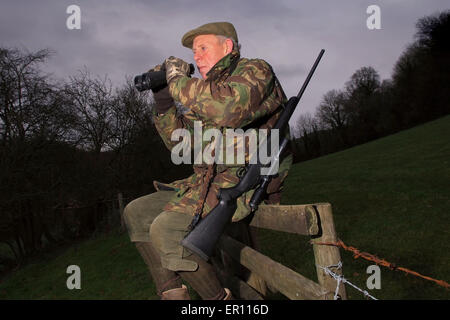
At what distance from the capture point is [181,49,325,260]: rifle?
185 cm

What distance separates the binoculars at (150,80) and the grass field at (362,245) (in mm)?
4203

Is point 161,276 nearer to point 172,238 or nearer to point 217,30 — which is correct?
point 172,238

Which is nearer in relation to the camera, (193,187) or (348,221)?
(193,187)

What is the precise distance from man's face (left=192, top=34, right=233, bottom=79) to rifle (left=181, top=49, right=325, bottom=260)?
→ 0.71 meters

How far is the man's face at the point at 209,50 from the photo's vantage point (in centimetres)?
246

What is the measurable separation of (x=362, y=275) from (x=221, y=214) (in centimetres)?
432

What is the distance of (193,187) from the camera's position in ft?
7.60

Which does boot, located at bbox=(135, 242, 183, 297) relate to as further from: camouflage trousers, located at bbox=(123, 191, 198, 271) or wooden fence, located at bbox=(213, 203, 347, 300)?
wooden fence, located at bbox=(213, 203, 347, 300)

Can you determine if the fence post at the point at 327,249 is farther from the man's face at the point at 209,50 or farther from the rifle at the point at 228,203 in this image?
the man's face at the point at 209,50

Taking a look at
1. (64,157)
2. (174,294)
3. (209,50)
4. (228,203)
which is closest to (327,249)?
(228,203)

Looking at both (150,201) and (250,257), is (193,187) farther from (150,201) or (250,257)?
(250,257)

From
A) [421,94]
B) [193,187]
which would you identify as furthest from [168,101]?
[421,94]

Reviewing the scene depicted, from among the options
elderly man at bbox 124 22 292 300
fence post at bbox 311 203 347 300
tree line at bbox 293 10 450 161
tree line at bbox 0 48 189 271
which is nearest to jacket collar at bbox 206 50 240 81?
elderly man at bbox 124 22 292 300

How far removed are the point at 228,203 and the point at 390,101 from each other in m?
54.0
